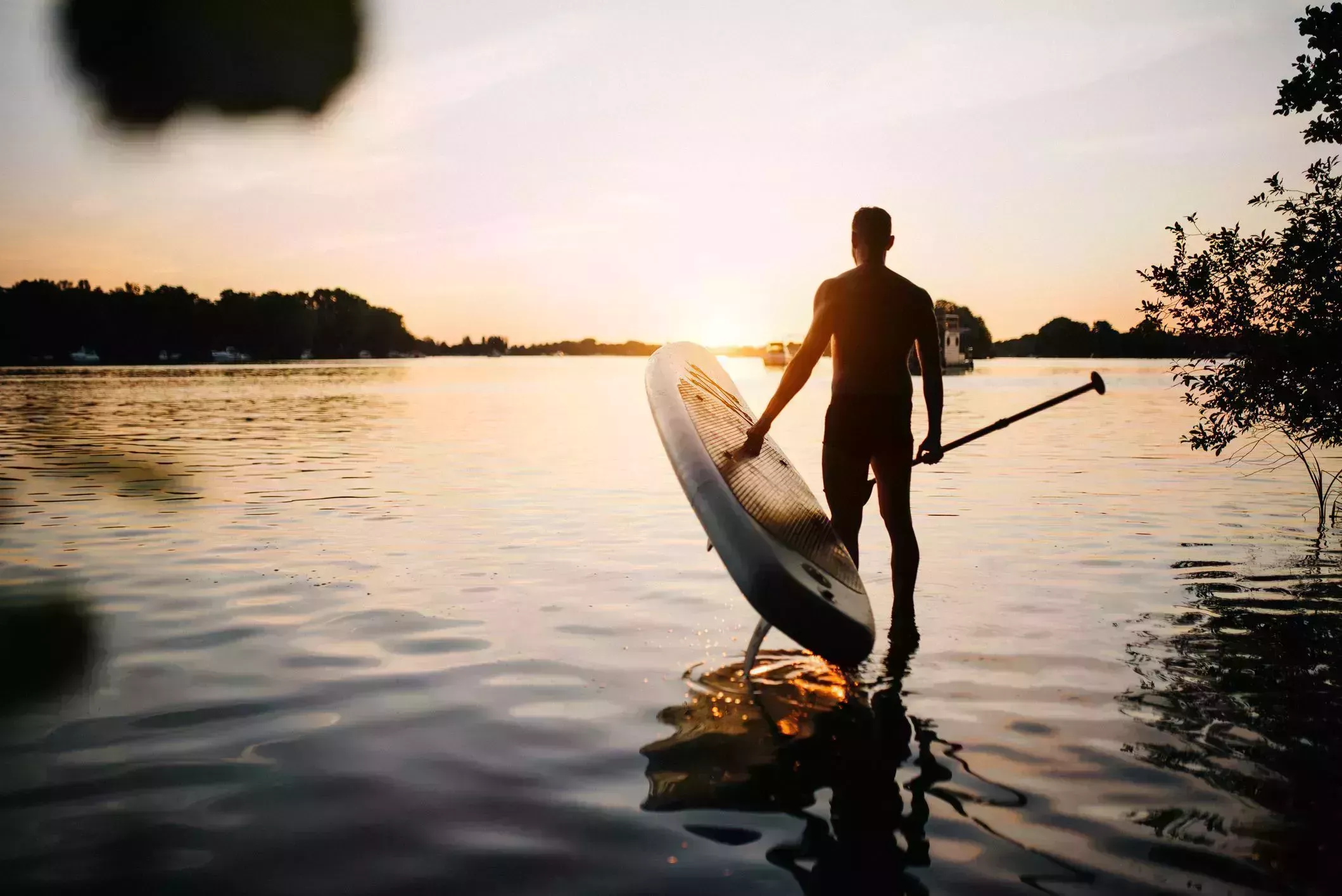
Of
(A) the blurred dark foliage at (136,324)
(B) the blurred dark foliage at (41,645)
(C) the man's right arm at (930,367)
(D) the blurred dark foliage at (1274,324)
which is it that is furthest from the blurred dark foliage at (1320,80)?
(A) the blurred dark foliage at (136,324)

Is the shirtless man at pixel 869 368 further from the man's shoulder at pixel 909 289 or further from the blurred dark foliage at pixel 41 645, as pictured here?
the blurred dark foliage at pixel 41 645

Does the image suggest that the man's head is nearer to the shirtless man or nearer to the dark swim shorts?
the shirtless man

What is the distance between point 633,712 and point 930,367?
281 cm

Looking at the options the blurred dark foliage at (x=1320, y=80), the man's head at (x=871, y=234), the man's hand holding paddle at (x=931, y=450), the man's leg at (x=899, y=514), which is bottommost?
the man's leg at (x=899, y=514)

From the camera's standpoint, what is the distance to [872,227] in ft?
19.6

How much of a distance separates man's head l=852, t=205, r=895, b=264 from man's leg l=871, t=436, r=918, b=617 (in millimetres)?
1164

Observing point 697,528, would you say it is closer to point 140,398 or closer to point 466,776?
point 466,776

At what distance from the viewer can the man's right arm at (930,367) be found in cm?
602

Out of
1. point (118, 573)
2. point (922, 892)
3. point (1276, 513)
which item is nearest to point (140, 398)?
point (118, 573)

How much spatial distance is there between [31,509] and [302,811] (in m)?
10.6

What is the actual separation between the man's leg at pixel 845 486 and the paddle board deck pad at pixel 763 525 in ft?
0.38

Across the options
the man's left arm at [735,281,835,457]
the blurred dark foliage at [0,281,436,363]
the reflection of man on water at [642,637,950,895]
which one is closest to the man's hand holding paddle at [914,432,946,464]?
the man's left arm at [735,281,835,457]

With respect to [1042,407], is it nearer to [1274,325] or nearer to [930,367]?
[930,367]

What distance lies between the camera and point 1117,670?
225 inches
